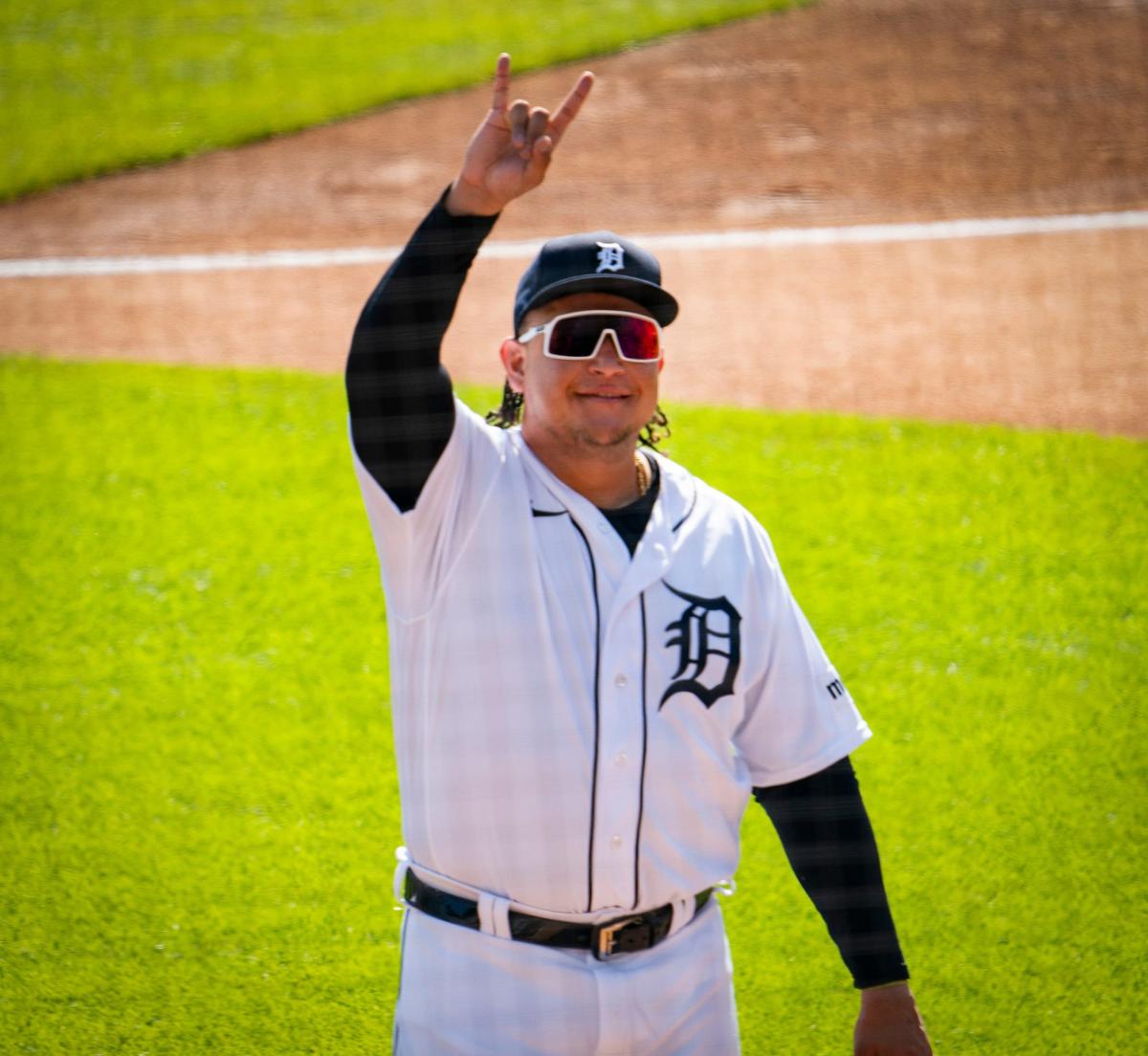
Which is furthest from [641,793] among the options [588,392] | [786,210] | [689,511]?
[786,210]

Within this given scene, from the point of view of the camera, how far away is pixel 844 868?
7.28 feet

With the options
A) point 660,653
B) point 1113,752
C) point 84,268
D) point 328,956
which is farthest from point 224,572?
point 84,268

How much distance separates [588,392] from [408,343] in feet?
1.02

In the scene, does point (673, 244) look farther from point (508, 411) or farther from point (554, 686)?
point (554, 686)

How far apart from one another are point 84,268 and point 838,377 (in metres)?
4.52

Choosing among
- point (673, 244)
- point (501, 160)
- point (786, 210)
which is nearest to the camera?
point (501, 160)

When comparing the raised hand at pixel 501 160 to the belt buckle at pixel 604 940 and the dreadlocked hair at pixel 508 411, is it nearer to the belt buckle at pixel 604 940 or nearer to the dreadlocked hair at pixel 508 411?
the dreadlocked hair at pixel 508 411

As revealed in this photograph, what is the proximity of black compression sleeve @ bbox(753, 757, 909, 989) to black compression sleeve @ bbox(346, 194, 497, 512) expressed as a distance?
33.1 inches

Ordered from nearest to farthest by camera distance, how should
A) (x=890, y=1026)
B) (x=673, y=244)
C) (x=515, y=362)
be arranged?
(x=890, y=1026) < (x=515, y=362) < (x=673, y=244)

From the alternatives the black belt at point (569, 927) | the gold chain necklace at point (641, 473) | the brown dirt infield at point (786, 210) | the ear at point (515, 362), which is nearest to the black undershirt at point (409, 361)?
the ear at point (515, 362)

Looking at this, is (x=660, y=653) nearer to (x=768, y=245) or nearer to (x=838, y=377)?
(x=838, y=377)

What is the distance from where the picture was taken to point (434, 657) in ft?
6.77

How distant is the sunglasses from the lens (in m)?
2.16

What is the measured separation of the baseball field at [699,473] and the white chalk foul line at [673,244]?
0.04 m
